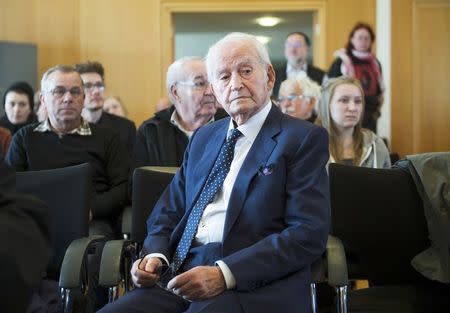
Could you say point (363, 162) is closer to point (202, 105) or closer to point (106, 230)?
point (202, 105)

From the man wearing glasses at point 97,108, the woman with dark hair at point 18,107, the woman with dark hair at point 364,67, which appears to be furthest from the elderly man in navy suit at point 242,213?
the woman with dark hair at point 364,67

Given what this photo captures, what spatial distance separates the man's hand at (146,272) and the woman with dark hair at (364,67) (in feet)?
13.6

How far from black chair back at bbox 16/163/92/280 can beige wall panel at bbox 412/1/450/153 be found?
552cm

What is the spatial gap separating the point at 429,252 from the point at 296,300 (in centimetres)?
74

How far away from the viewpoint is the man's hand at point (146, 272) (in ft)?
7.29

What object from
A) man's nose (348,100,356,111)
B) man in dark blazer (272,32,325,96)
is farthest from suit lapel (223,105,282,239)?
man in dark blazer (272,32,325,96)

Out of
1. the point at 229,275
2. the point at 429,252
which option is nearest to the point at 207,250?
the point at 229,275

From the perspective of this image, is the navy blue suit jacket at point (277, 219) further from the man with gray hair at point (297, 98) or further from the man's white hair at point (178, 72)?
the man with gray hair at point (297, 98)

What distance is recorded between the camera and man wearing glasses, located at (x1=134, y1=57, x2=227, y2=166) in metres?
3.36

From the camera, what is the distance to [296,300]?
211 centimetres

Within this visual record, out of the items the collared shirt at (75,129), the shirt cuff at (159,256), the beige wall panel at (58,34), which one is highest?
the beige wall panel at (58,34)

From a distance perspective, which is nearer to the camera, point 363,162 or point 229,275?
point 229,275

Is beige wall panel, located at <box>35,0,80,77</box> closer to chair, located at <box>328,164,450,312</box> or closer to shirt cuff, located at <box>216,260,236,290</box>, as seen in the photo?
chair, located at <box>328,164,450,312</box>

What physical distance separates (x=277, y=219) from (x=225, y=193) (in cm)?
20
